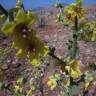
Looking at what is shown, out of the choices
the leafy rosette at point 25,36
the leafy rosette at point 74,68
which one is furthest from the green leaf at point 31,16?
the leafy rosette at point 74,68

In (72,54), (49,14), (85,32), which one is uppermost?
(85,32)

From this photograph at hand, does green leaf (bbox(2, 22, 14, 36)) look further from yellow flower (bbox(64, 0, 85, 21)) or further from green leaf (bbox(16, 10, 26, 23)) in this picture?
yellow flower (bbox(64, 0, 85, 21))

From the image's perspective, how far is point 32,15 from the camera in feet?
3.69

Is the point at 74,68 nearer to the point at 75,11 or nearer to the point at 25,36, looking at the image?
the point at 75,11

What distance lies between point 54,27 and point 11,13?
769cm

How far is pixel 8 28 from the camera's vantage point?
112 cm

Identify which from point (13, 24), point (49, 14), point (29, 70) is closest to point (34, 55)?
point (13, 24)

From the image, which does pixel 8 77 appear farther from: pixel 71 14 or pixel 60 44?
pixel 71 14

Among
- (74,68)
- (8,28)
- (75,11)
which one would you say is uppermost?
(8,28)

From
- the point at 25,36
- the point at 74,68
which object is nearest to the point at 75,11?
the point at 74,68

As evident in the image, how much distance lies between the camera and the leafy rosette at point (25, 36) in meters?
1.12

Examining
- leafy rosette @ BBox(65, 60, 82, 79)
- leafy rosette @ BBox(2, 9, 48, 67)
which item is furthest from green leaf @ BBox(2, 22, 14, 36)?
leafy rosette @ BBox(65, 60, 82, 79)

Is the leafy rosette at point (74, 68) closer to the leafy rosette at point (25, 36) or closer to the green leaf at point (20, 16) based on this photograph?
the leafy rosette at point (25, 36)

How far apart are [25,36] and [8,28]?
15cm
